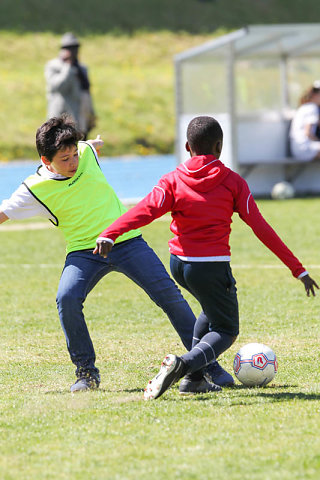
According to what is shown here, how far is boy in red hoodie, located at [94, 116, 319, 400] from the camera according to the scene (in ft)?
16.8

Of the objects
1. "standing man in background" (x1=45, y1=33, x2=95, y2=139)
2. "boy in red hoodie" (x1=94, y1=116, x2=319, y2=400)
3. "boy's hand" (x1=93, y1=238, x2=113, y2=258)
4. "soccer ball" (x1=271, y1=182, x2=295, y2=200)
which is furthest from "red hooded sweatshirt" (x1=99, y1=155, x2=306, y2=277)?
"soccer ball" (x1=271, y1=182, x2=295, y2=200)

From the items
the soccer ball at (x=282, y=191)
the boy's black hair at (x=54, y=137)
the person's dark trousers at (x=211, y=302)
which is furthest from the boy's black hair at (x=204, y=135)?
the soccer ball at (x=282, y=191)

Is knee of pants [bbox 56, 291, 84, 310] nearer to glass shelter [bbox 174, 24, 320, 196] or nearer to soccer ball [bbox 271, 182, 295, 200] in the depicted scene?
glass shelter [bbox 174, 24, 320, 196]

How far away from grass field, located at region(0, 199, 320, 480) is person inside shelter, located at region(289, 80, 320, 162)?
8.25m

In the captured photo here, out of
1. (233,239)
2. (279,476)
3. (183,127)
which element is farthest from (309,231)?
(279,476)

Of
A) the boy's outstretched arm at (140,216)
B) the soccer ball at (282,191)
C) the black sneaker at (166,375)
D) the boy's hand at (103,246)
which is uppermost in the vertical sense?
the boy's outstretched arm at (140,216)

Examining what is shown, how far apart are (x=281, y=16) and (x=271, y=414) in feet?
133

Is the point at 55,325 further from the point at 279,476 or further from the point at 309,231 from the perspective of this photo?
the point at 309,231

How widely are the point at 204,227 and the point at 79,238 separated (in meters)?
0.91

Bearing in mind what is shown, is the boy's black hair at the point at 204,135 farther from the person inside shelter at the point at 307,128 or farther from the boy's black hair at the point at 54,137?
the person inside shelter at the point at 307,128

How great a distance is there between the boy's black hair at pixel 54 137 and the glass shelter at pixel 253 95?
11978 millimetres

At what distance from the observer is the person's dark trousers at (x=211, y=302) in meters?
5.12

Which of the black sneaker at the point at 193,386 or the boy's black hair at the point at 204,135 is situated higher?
the boy's black hair at the point at 204,135

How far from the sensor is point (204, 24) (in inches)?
1597
